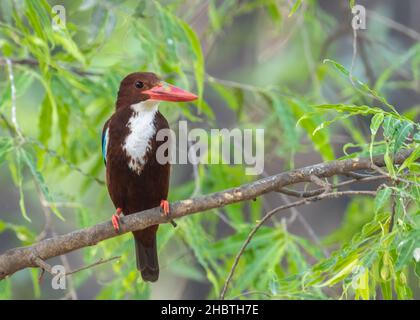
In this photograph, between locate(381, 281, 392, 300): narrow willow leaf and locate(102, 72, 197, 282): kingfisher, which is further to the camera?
locate(102, 72, 197, 282): kingfisher

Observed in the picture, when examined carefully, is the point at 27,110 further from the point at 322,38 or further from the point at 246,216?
the point at 322,38

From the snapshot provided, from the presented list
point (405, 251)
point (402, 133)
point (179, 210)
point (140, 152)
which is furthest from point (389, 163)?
point (140, 152)

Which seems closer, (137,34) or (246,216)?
(137,34)

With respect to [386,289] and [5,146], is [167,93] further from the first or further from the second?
[386,289]

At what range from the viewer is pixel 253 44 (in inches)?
285

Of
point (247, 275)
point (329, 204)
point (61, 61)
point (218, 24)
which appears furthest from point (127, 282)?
point (329, 204)

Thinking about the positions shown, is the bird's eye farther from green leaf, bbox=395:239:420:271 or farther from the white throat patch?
green leaf, bbox=395:239:420:271

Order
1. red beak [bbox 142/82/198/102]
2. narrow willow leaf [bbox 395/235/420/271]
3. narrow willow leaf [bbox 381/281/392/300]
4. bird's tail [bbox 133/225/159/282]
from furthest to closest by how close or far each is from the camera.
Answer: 1. bird's tail [bbox 133/225/159/282]
2. red beak [bbox 142/82/198/102]
3. narrow willow leaf [bbox 381/281/392/300]
4. narrow willow leaf [bbox 395/235/420/271]

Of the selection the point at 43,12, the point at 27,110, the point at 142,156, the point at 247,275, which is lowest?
the point at 247,275

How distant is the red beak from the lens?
364 centimetres

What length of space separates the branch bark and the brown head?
2.41ft

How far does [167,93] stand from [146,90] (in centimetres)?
10

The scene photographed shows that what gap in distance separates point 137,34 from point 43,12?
61cm

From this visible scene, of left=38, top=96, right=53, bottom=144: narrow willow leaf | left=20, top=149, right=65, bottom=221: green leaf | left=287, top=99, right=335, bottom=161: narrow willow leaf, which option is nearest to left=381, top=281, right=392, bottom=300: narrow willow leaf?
left=20, top=149, right=65, bottom=221: green leaf
